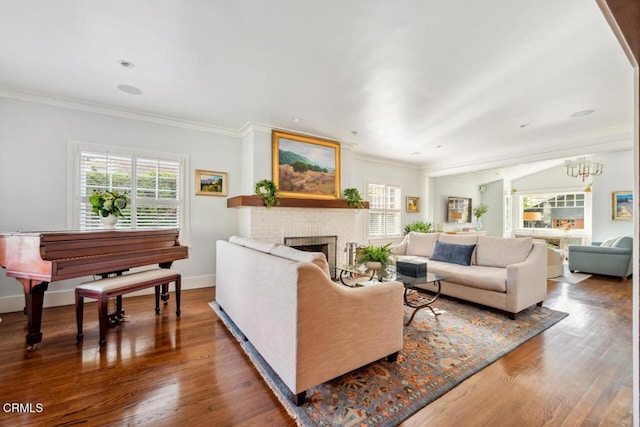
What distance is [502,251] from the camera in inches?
145

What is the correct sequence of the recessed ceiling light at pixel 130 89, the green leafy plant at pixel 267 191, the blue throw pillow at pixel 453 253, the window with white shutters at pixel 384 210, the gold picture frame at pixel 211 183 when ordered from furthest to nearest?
the window with white shutters at pixel 384 210 < the gold picture frame at pixel 211 183 < the green leafy plant at pixel 267 191 < the blue throw pillow at pixel 453 253 < the recessed ceiling light at pixel 130 89

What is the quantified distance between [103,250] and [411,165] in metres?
6.64

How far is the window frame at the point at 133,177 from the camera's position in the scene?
3375 mm

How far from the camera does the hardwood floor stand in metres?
1.51

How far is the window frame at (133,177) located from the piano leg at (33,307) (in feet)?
4.57

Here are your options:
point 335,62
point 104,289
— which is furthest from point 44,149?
point 335,62

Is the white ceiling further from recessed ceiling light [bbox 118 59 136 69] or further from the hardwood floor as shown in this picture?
the hardwood floor

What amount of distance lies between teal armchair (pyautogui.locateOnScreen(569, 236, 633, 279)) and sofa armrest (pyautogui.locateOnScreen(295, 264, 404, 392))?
222 inches

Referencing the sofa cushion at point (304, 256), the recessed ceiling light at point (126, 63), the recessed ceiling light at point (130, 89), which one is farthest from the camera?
the recessed ceiling light at point (130, 89)

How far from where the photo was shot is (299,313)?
4.96 ft

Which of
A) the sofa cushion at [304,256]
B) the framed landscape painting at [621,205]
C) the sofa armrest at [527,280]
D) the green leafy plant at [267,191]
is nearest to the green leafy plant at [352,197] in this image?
the green leafy plant at [267,191]

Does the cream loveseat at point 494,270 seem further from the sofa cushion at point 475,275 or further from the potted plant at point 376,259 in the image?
the potted plant at point 376,259

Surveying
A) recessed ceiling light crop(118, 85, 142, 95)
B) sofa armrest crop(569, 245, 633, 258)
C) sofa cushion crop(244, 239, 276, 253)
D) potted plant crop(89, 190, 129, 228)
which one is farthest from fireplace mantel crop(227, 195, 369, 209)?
sofa armrest crop(569, 245, 633, 258)

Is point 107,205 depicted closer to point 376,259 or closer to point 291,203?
point 291,203
